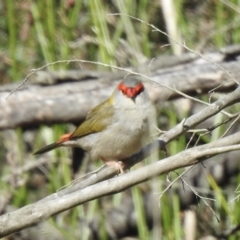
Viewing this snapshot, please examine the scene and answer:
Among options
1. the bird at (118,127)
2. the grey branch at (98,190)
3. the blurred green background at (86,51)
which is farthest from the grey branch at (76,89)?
the grey branch at (98,190)

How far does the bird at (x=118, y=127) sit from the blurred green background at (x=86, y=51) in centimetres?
22

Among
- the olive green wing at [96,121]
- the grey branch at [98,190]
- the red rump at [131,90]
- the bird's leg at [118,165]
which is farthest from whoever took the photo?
the olive green wing at [96,121]

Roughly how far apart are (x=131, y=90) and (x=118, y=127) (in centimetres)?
22

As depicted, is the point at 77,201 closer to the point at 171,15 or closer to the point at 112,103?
the point at 112,103

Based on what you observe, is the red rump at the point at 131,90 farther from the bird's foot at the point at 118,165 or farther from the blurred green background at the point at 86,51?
the bird's foot at the point at 118,165

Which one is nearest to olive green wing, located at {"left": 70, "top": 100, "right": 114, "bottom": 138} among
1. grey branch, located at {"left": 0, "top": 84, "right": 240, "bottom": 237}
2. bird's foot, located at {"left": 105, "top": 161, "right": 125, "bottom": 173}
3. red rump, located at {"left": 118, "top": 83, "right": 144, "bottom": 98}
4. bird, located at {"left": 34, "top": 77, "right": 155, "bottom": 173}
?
bird, located at {"left": 34, "top": 77, "right": 155, "bottom": 173}

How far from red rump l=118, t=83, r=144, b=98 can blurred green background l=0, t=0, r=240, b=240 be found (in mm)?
177

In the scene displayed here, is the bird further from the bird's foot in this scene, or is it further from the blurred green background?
the blurred green background

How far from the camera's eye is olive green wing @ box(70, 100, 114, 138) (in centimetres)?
459

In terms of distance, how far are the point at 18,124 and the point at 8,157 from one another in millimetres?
919

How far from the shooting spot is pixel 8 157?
18.6 feet

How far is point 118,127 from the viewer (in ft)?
14.6

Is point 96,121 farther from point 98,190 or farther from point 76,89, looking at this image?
point 98,190

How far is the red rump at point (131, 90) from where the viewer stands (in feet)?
14.4
